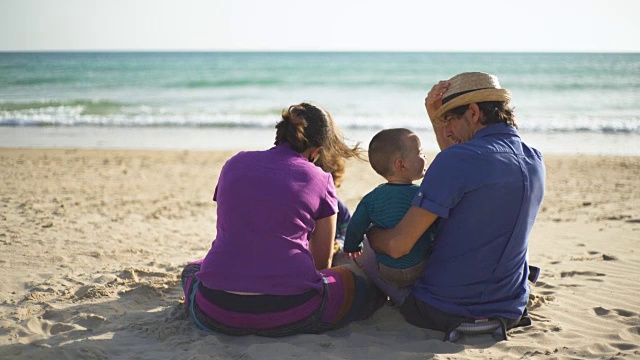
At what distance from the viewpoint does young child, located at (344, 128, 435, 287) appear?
3396 millimetres

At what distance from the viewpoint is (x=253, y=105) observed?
22.2m

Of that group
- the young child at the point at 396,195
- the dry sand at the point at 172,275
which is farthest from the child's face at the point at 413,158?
the dry sand at the point at 172,275

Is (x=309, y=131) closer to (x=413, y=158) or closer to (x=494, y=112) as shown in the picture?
(x=413, y=158)

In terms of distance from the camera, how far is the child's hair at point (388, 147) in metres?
3.45

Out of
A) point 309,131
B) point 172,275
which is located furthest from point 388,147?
point 172,275

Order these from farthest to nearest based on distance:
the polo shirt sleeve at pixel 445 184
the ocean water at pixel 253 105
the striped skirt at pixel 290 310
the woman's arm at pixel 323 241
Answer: the ocean water at pixel 253 105 < the woman's arm at pixel 323 241 < the striped skirt at pixel 290 310 < the polo shirt sleeve at pixel 445 184

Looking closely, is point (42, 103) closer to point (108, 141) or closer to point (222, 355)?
point (108, 141)

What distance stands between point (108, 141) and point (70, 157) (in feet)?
9.38

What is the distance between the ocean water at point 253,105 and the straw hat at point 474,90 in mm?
9801

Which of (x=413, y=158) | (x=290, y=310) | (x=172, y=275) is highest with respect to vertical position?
(x=413, y=158)

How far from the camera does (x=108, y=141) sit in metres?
13.5

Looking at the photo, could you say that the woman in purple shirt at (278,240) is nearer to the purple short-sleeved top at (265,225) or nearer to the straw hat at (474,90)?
the purple short-sleeved top at (265,225)

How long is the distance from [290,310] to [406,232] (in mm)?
719

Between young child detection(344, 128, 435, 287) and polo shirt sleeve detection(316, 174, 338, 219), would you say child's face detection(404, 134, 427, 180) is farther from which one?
polo shirt sleeve detection(316, 174, 338, 219)
